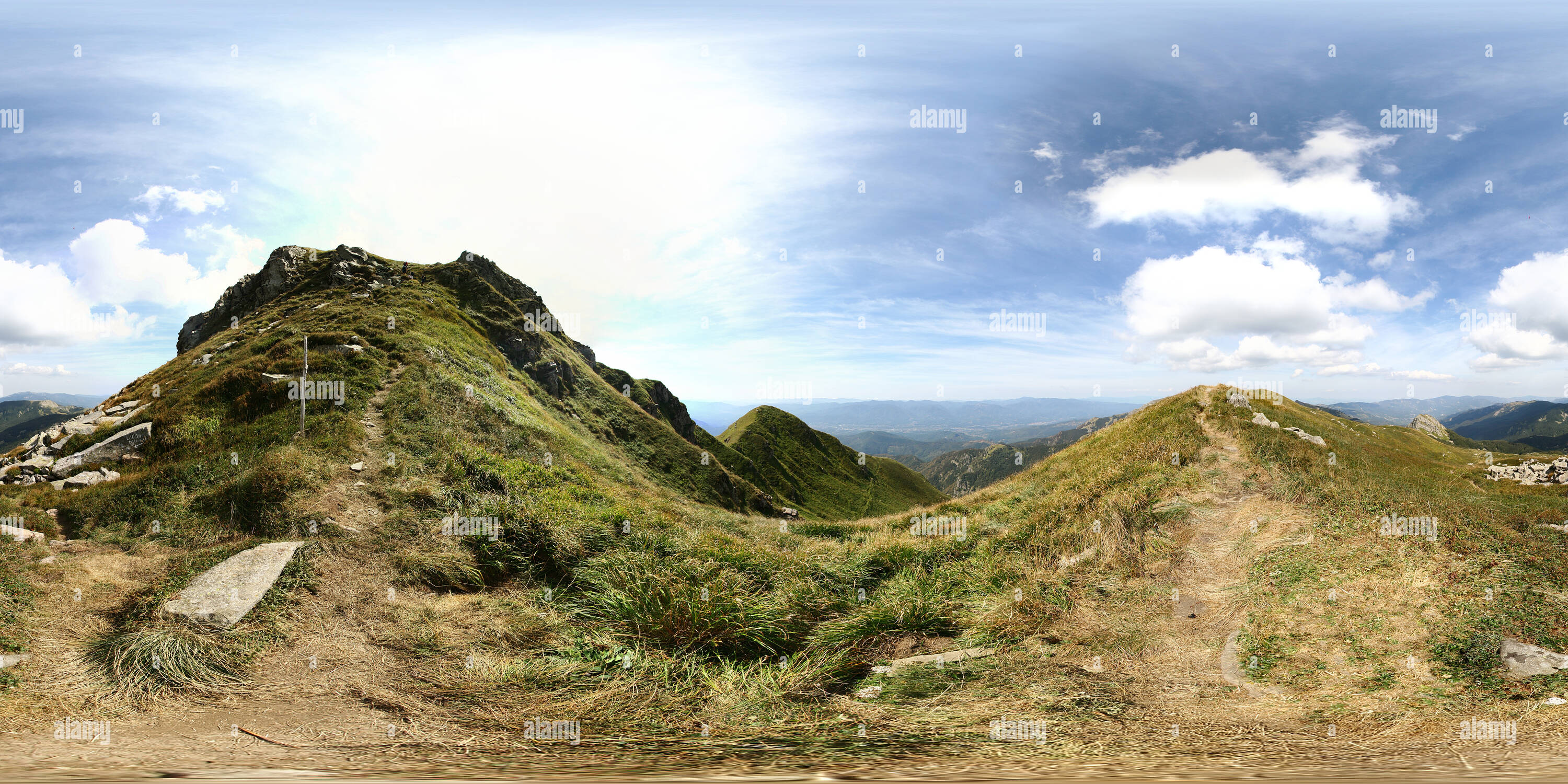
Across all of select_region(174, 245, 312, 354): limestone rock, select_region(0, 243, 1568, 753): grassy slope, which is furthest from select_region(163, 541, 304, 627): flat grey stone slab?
select_region(174, 245, 312, 354): limestone rock

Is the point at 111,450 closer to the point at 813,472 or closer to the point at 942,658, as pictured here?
the point at 942,658


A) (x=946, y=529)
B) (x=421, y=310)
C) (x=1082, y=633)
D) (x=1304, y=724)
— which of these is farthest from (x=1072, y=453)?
(x=421, y=310)

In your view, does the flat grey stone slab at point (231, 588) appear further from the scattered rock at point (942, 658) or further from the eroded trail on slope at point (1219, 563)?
the eroded trail on slope at point (1219, 563)

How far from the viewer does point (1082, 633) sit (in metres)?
8.00

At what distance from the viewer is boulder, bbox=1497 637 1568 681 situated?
589cm

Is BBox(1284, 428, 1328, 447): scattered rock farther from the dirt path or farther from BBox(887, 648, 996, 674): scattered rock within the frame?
BBox(887, 648, 996, 674): scattered rock

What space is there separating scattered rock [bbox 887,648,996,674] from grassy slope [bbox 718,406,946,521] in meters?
75.2

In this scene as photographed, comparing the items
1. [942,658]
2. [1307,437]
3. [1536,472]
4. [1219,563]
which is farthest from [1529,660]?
[1536,472]

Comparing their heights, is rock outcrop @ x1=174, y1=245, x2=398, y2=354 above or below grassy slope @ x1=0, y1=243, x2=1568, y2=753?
above

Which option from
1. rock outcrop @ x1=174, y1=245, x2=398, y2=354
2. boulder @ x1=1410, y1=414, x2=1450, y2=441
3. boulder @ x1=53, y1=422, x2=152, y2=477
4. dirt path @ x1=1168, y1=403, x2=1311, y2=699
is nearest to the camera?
dirt path @ x1=1168, y1=403, x2=1311, y2=699

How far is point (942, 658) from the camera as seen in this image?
7234mm

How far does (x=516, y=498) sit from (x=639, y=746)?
8911 mm

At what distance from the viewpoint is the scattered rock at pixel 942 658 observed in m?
7.09

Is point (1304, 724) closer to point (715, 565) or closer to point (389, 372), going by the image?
point (715, 565)
